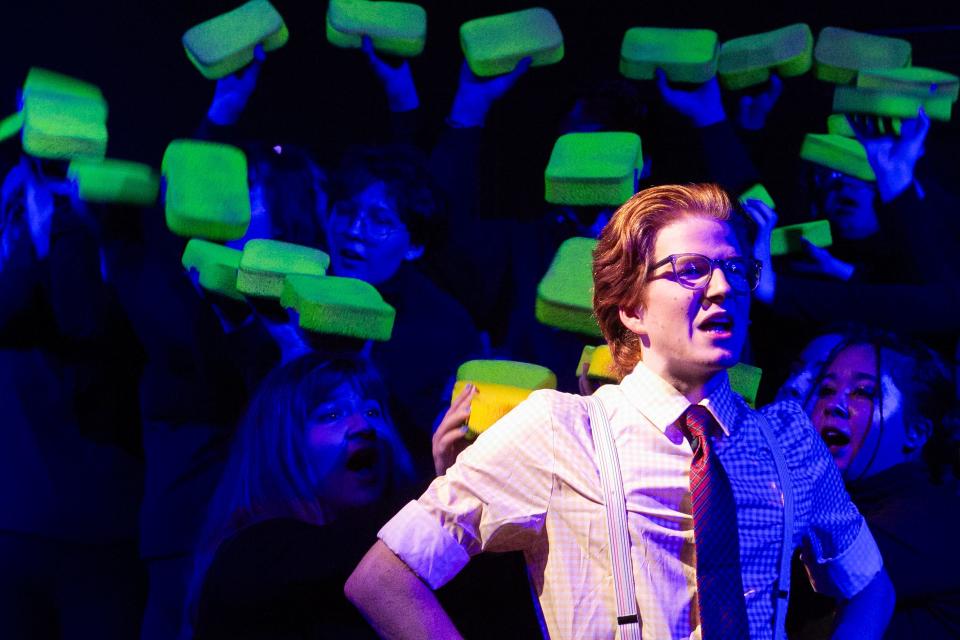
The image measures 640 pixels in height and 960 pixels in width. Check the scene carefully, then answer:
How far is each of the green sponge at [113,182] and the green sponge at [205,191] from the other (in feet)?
0.22

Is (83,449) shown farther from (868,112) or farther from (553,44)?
(868,112)

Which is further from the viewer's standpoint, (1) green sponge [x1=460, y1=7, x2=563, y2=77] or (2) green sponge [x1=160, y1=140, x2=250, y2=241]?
(1) green sponge [x1=460, y1=7, x2=563, y2=77]

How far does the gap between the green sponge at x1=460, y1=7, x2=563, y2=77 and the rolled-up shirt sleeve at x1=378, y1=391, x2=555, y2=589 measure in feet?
5.12

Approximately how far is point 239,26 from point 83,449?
1206 millimetres

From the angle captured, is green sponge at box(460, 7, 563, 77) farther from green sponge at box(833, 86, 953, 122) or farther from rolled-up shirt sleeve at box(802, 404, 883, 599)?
rolled-up shirt sleeve at box(802, 404, 883, 599)

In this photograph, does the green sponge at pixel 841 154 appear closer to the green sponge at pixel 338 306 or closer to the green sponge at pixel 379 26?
the green sponge at pixel 379 26

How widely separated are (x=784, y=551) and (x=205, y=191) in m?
1.76

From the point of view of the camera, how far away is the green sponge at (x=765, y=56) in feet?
9.17

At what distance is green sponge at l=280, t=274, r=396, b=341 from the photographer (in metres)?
2.39

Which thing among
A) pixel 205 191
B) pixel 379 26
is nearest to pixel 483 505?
pixel 205 191

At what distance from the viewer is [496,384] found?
7.83 ft

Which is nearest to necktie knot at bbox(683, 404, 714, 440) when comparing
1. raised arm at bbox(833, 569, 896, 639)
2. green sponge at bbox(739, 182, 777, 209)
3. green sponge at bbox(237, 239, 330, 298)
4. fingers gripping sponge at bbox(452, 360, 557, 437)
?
raised arm at bbox(833, 569, 896, 639)

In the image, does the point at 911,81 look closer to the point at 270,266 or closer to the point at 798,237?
the point at 798,237

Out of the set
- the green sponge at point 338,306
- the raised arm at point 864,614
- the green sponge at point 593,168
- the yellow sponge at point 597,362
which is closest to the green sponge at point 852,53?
the green sponge at point 593,168
